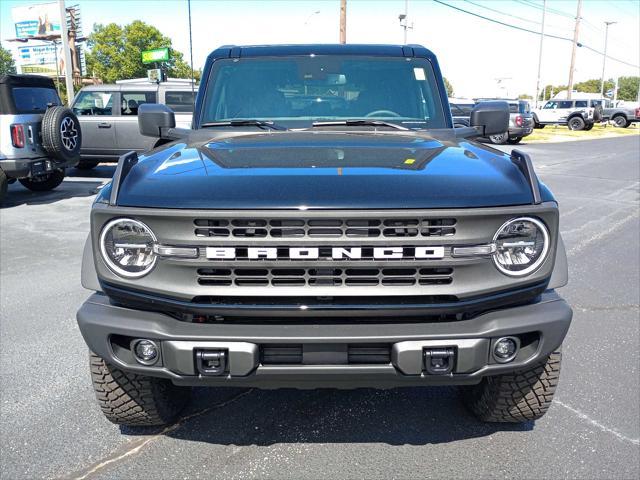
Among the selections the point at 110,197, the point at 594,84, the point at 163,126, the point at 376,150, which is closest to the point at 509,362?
the point at 376,150

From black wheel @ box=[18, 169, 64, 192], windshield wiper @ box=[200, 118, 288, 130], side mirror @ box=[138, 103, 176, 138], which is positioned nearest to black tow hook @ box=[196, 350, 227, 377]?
windshield wiper @ box=[200, 118, 288, 130]

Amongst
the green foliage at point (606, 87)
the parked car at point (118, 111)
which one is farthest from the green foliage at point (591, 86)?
the parked car at point (118, 111)

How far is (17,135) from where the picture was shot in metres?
9.04

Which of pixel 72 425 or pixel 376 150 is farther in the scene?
pixel 72 425

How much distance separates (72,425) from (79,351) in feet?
3.32

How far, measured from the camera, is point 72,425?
3.02 metres

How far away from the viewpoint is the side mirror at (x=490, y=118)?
12.6 ft

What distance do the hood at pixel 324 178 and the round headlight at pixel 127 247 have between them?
4.2 inches

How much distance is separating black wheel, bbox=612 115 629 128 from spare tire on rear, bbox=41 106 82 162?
1749 inches

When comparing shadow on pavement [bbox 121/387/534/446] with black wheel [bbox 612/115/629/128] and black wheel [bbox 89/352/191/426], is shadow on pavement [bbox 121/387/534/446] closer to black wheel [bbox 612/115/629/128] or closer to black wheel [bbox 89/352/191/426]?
black wheel [bbox 89/352/191/426]

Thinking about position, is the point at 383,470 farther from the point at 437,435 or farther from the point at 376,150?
the point at 376,150

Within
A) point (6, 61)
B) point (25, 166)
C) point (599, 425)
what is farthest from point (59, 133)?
point (6, 61)

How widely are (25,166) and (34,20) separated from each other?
6582 centimetres

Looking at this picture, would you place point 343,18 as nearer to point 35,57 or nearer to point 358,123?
point 358,123
